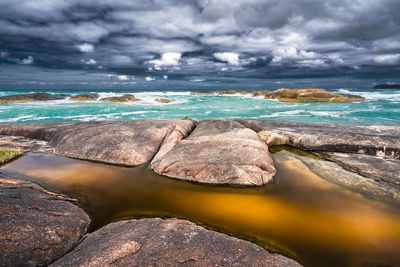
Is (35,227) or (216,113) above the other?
(35,227)

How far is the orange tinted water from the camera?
18.1 feet

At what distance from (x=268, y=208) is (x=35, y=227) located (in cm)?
548

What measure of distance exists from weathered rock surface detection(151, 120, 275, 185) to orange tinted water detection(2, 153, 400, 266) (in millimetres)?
371

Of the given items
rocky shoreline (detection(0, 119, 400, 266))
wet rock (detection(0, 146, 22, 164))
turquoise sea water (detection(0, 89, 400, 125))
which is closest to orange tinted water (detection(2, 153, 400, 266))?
rocky shoreline (detection(0, 119, 400, 266))

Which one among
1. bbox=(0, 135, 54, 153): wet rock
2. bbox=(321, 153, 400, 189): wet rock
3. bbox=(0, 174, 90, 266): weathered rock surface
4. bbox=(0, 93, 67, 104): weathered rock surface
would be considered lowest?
bbox=(321, 153, 400, 189): wet rock

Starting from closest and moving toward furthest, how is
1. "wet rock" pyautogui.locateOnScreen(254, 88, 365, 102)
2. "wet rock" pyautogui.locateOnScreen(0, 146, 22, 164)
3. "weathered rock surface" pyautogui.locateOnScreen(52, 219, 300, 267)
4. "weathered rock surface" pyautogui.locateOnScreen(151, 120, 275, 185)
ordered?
"weathered rock surface" pyautogui.locateOnScreen(52, 219, 300, 267)
"weathered rock surface" pyautogui.locateOnScreen(151, 120, 275, 185)
"wet rock" pyautogui.locateOnScreen(0, 146, 22, 164)
"wet rock" pyautogui.locateOnScreen(254, 88, 365, 102)

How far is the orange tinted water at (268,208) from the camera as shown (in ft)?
18.1

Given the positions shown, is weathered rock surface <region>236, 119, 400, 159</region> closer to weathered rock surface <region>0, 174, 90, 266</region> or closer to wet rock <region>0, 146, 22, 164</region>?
weathered rock surface <region>0, 174, 90, 266</region>

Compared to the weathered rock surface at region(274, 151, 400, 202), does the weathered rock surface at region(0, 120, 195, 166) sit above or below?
above

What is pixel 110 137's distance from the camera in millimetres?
11789

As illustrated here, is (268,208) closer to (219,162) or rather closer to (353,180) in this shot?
(219,162)

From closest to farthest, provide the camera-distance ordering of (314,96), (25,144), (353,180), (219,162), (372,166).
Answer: (353,180) → (219,162) → (372,166) → (25,144) → (314,96)

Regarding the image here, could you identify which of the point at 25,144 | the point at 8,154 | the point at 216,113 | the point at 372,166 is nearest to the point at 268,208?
the point at 372,166

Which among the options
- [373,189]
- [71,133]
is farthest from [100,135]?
[373,189]
